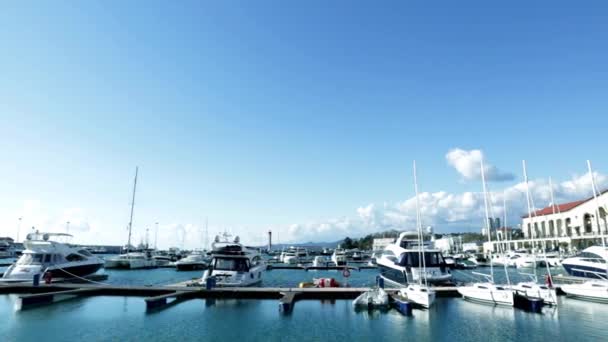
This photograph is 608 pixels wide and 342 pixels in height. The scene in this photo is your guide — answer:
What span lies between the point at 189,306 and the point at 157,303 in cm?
→ 243

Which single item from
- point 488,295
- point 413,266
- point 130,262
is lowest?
point 488,295

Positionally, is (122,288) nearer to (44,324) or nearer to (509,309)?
(44,324)

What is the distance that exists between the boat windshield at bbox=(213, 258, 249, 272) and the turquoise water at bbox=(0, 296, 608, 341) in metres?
6.36

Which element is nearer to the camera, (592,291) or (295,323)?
(295,323)

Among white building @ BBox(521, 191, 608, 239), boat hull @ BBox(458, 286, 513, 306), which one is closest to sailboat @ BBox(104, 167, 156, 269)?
boat hull @ BBox(458, 286, 513, 306)

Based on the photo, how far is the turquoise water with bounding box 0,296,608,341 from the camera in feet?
69.2

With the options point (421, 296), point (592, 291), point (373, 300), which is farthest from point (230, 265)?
point (592, 291)

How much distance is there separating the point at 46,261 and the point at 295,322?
32331 mm

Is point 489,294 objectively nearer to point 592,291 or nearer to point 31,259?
point 592,291

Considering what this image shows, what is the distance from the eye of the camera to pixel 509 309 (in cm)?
2719

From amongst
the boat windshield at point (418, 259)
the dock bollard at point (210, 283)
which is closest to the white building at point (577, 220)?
the boat windshield at point (418, 259)

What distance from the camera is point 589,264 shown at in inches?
1607

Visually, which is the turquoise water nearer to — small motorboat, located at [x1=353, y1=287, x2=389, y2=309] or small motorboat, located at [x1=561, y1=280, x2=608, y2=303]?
small motorboat, located at [x1=353, y1=287, x2=389, y2=309]

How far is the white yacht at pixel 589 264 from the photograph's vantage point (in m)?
39.3
